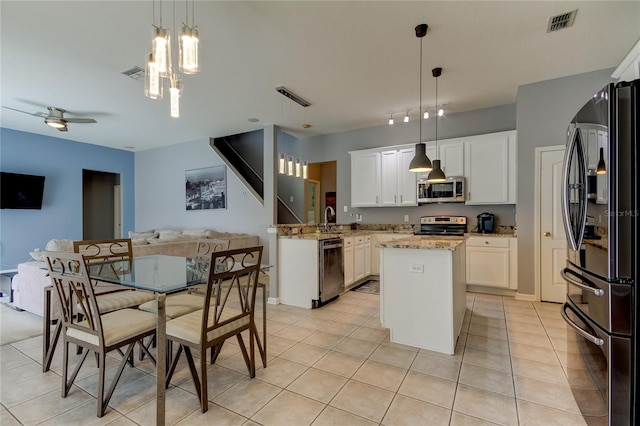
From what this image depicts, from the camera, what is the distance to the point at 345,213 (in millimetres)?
6039

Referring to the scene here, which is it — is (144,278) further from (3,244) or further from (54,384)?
(3,244)

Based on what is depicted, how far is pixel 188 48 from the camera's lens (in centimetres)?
178

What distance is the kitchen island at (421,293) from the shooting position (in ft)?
8.27

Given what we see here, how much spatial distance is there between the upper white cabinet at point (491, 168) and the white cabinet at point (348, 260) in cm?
205

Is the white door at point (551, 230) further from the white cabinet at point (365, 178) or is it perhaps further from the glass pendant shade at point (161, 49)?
the glass pendant shade at point (161, 49)

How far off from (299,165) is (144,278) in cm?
238

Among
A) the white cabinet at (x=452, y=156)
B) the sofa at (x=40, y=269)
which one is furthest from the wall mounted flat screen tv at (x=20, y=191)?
the white cabinet at (x=452, y=156)

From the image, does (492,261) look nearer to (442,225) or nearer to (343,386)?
(442,225)

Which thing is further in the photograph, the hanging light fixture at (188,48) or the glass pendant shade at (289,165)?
the glass pendant shade at (289,165)

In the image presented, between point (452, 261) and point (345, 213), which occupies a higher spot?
point (345, 213)

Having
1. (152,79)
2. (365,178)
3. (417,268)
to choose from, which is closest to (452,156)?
(365,178)

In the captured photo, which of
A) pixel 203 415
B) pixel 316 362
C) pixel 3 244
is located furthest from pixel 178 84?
pixel 3 244

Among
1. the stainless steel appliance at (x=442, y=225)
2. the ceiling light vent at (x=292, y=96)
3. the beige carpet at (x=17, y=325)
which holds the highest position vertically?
the ceiling light vent at (x=292, y=96)

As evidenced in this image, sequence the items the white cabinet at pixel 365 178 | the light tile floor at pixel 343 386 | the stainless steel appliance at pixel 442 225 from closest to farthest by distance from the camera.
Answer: the light tile floor at pixel 343 386
the stainless steel appliance at pixel 442 225
the white cabinet at pixel 365 178
